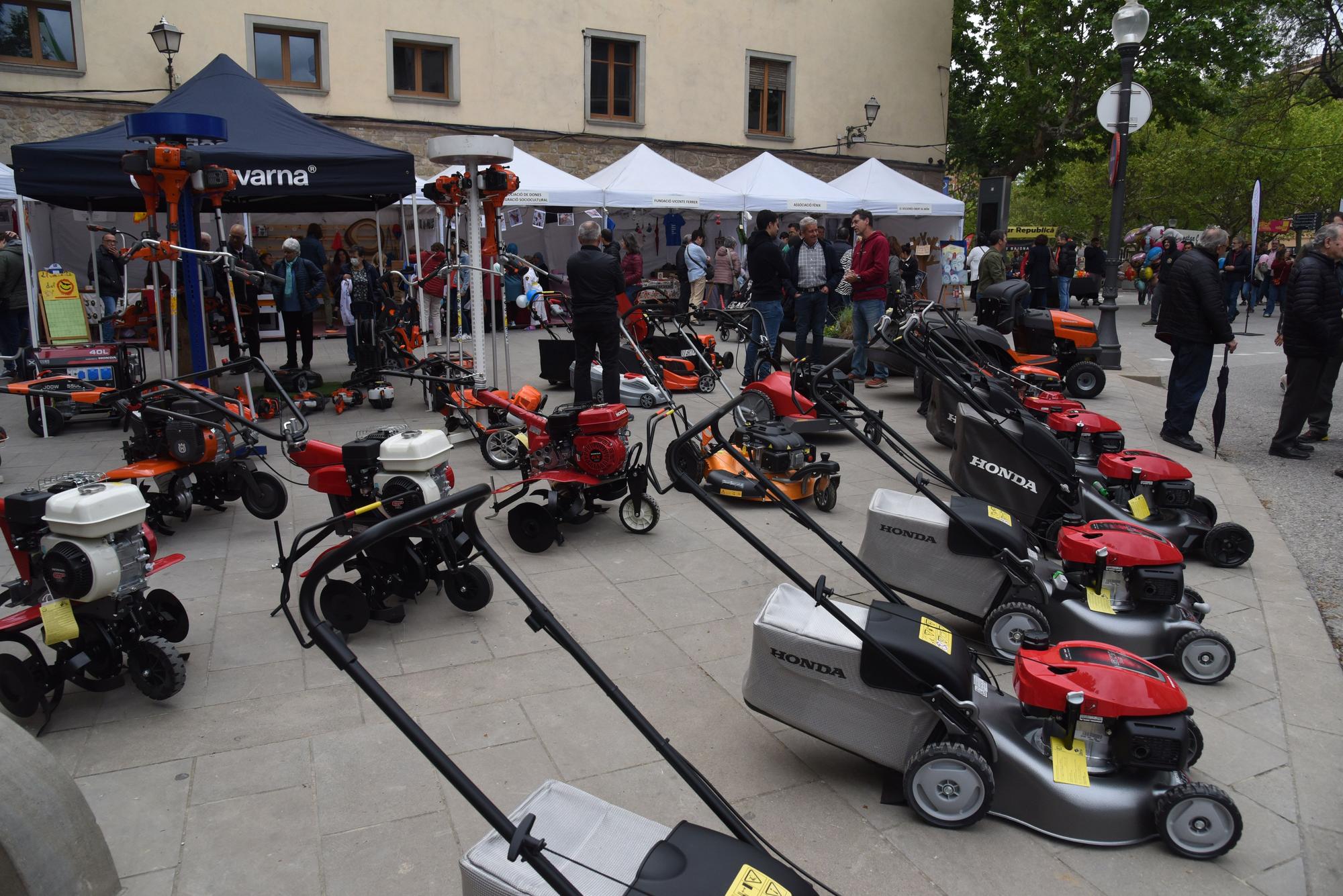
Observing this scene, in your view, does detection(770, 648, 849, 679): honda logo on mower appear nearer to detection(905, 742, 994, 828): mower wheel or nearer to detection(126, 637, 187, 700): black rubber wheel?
detection(905, 742, 994, 828): mower wheel

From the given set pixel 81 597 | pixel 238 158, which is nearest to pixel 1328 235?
pixel 81 597

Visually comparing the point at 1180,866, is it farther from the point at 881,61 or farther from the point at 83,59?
the point at 881,61

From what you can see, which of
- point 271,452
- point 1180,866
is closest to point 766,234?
point 271,452

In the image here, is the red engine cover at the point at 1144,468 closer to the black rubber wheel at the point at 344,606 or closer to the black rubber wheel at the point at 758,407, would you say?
the black rubber wheel at the point at 758,407

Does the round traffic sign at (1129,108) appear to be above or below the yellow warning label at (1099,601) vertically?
above

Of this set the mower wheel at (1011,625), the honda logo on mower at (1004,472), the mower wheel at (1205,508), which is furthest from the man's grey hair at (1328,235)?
the mower wheel at (1011,625)

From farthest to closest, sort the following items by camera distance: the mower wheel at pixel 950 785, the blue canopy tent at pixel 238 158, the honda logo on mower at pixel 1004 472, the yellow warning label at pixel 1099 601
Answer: the blue canopy tent at pixel 238 158 → the honda logo on mower at pixel 1004 472 → the yellow warning label at pixel 1099 601 → the mower wheel at pixel 950 785

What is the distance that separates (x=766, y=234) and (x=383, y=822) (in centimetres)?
780

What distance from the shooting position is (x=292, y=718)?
3.70m

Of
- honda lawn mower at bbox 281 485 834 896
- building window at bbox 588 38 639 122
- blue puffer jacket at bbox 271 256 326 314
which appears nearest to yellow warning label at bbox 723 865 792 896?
honda lawn mower at bbox 281 485 834 896

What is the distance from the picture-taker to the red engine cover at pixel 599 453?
569 cm

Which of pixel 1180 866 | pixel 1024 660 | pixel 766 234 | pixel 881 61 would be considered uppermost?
pixel 881 61

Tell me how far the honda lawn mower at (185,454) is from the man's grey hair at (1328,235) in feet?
26.4

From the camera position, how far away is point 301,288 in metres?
11.6
